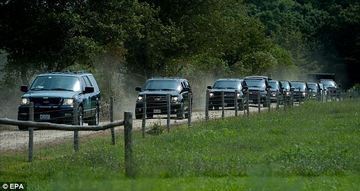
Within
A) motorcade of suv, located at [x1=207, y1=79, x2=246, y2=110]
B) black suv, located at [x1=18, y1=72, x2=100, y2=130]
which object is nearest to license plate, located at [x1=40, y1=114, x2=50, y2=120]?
black suv, located at [x1=18, y1=72, x2=100, y2=130]

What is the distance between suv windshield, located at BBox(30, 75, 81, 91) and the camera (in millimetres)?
23609

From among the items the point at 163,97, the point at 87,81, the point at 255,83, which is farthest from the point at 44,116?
the point at 255,83

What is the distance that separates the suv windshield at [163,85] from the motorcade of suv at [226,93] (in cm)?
300

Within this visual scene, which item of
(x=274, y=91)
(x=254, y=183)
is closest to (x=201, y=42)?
(x=274, y=91)

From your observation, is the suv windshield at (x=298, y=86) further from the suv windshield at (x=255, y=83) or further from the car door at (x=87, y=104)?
the car door at (x=87, y=104)

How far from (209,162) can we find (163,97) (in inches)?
605

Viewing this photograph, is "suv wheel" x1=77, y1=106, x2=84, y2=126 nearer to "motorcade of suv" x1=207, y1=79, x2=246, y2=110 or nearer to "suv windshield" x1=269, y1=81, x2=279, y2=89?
"motorcade of suv" x1=207, y1=79, x2=246, y2=110

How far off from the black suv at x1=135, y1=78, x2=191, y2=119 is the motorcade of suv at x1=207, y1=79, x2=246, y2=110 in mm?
3084

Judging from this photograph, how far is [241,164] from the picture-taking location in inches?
527

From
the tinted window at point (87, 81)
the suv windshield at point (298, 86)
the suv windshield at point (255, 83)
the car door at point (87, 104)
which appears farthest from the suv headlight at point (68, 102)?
the suv windshield at point (298, 86)

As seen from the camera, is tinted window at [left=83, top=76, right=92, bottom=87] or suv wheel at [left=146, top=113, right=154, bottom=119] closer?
tinted window at [left=83, top=76, right=92, bottom=87]

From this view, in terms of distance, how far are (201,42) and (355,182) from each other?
1279 inches

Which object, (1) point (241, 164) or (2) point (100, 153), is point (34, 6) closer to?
(2) point (100, 153)

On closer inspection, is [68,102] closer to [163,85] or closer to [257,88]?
[163,85]
